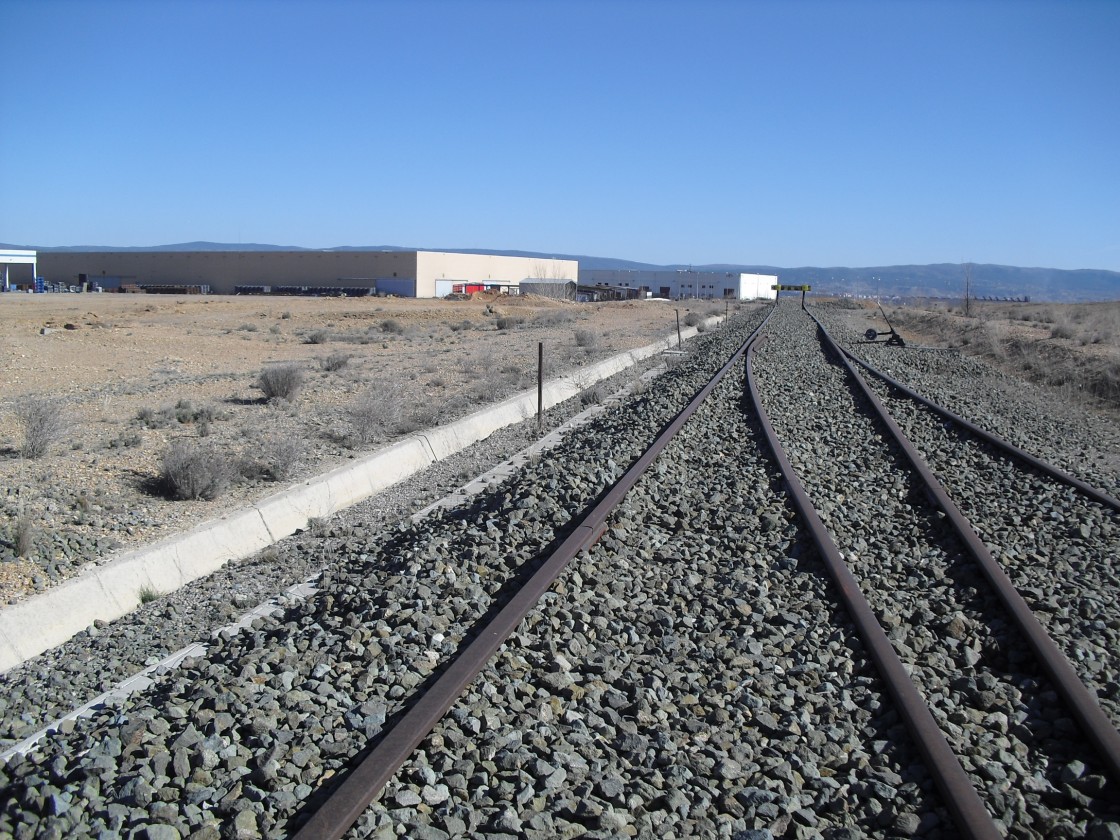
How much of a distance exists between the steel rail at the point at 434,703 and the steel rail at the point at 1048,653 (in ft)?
9.99

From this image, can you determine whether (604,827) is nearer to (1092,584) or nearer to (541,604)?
(541,604)

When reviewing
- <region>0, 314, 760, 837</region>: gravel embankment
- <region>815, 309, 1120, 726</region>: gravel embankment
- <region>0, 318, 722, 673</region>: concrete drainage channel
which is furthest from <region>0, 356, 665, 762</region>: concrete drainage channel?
<region>815, 309, 1120, 726</region>: gravel embankment

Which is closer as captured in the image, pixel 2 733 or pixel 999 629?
pixel 2 733

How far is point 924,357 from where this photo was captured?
2959 centimetres

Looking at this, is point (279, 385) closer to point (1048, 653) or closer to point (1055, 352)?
point (1048, 653)

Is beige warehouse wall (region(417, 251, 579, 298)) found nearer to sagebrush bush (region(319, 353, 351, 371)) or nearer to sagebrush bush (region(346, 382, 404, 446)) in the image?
sagebrush bush (region(319, 353, 351, 371))

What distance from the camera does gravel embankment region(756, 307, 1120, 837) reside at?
4.36m

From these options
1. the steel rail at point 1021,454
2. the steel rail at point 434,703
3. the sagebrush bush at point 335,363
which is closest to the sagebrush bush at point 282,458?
the steel rail at point 434,703

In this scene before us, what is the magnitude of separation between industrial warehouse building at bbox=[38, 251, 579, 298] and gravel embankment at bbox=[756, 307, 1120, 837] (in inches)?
4021

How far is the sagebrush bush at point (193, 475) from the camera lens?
10570mm

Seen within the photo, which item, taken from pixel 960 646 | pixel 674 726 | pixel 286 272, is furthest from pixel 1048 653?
pixel 286 272

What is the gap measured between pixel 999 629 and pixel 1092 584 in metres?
1.50

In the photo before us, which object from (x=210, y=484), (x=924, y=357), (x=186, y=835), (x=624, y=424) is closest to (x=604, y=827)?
(x=186, y=835)

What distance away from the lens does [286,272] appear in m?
118
